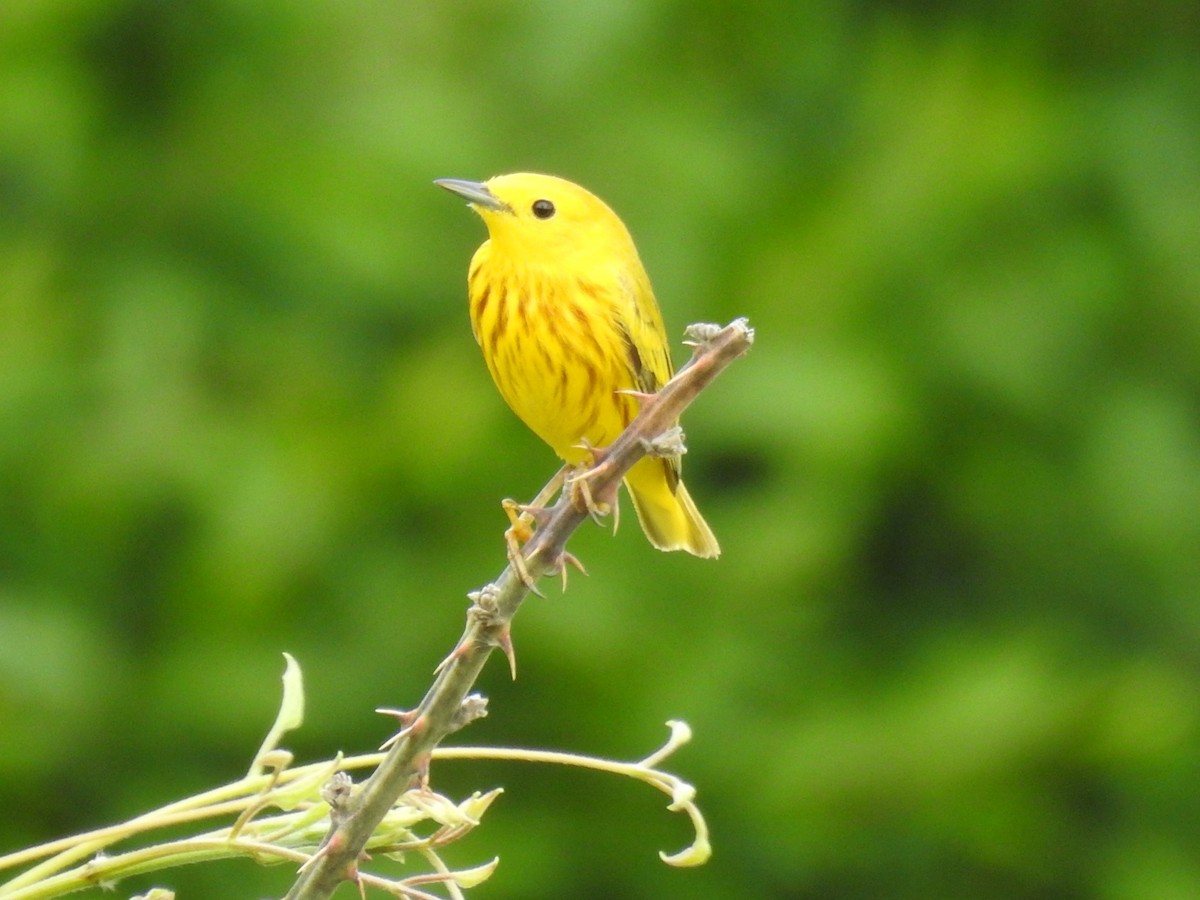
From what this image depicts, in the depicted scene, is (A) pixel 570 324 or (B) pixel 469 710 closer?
(B) pixel 469 710

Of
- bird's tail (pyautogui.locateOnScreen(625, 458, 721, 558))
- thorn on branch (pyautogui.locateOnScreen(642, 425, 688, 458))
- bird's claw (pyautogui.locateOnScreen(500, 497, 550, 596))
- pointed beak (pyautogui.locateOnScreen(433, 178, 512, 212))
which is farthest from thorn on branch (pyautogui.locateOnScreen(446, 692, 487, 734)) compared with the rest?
pointed beak (pyautogui.locateOnScreen(433, 178, 512, 212))

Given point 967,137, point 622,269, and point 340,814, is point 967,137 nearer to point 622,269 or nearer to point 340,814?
point 622,269

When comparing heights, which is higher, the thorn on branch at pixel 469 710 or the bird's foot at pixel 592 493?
the bird's foot at pixel 592 493

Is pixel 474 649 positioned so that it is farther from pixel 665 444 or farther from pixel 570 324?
pixel 570 324

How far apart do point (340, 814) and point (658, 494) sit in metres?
2.13

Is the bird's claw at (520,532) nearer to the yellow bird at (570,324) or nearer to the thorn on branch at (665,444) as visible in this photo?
the thorn on branch at (665,444)

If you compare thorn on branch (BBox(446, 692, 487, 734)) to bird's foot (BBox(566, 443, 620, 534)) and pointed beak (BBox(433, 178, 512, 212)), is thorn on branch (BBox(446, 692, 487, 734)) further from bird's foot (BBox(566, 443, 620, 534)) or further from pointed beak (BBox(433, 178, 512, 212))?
pointed beak (BBox(433, 178, 512, 212))

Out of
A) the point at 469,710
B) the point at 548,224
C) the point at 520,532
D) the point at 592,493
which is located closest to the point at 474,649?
the point at 469,710

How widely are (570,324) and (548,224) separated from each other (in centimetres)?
26

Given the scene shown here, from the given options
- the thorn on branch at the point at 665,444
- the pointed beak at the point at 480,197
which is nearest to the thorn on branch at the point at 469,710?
the thorn on branch at the point at 665,444

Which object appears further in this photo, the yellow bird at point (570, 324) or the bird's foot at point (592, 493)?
the yellow bird at point (570, 324)

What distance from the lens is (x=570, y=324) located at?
311cm

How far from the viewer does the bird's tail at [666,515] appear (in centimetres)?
328

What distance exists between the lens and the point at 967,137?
6.33 metres
